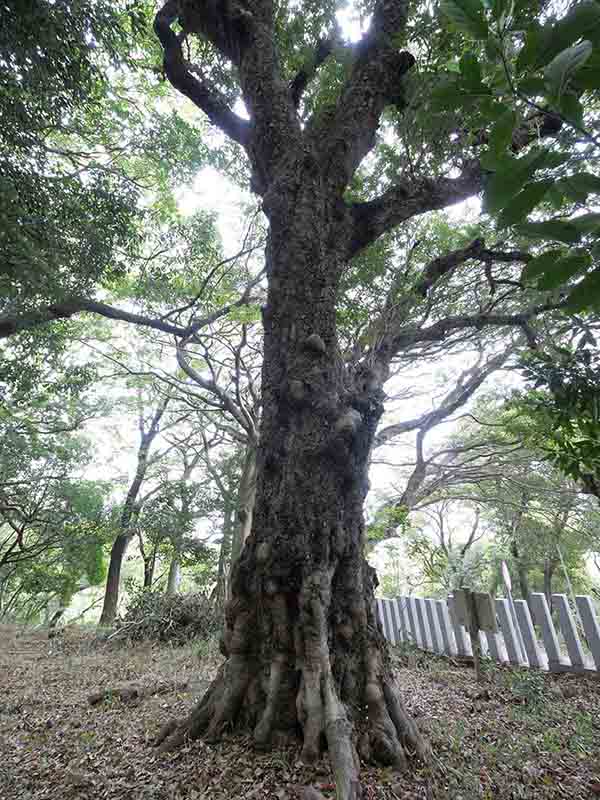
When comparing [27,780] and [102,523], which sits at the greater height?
[102,523]

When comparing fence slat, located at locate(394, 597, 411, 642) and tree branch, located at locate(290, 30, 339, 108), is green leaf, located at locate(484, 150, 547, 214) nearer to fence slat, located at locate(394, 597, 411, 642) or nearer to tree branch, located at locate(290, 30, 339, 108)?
tree branch, located at locate(290, 30, 339, 108)

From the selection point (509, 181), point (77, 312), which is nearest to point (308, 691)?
point (509, 181)

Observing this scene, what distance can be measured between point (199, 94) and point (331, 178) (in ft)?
5.49

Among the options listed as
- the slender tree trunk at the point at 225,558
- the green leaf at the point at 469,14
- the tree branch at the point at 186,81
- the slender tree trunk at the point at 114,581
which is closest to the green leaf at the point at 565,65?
the green leaf at the point at 469,14

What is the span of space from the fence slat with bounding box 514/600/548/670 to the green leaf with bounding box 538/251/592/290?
4878mm

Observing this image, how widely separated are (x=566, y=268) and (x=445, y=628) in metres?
5.79

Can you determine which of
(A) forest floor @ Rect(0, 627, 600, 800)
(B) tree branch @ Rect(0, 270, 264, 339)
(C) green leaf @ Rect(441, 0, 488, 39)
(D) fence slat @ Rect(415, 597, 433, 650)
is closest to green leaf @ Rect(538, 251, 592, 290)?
(C) green leaf @ Rect(441, 0, 488, 39)

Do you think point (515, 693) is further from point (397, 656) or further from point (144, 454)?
point (144, 454)

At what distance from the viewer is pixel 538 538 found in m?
11.9

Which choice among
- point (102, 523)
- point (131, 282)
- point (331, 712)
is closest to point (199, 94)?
point (131, 282)

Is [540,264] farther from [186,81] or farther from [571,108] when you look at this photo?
[186,81]

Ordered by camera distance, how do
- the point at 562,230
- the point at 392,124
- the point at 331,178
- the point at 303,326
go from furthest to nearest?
1. the point at 392,124
2. the point at 331,178
3. the point at 303,326
4. the point at 562,230

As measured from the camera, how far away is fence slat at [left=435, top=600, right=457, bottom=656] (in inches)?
203

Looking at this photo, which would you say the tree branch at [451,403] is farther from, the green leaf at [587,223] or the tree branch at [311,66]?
the green leaf at [587,223]
